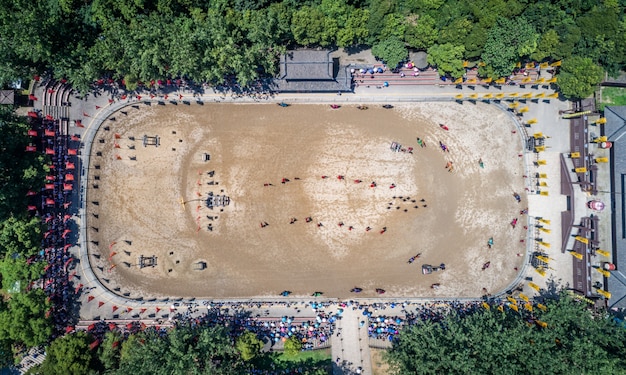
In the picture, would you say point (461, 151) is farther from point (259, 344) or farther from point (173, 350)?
point (173, 350)

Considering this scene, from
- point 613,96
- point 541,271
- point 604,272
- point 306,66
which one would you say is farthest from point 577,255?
point 306,66

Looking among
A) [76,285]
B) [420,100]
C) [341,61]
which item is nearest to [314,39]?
[341,61]

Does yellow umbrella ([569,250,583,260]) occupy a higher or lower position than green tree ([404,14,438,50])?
lower

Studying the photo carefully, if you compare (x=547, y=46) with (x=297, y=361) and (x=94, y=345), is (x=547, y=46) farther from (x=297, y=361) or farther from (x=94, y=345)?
(x=94, y=345)

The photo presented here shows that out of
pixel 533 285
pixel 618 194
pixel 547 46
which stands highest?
pixel 547 46

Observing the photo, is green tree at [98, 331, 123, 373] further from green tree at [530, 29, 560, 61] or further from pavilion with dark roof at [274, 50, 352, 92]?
green tree at [530, 29, 560, 61]

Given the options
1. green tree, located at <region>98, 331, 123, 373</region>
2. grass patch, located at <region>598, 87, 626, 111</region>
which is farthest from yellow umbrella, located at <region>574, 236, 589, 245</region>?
green tree, located at <region>98, 331, 123, 373</region>
